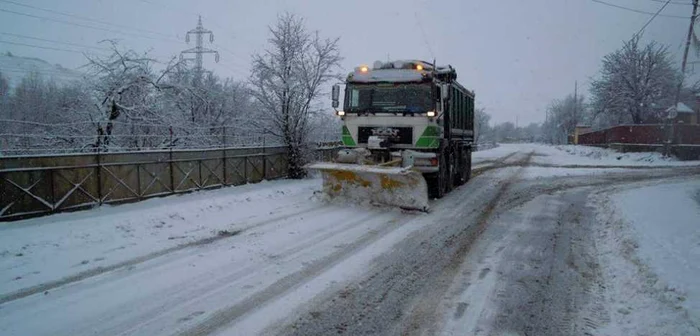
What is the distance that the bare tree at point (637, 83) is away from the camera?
4188cm

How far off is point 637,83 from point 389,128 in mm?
41239

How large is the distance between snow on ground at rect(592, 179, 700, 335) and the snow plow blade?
375 centimetres

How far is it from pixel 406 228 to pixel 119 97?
13226mm

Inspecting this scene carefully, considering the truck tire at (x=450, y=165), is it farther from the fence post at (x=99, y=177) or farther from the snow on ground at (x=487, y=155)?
the snow on ground at (x=487, y=155)

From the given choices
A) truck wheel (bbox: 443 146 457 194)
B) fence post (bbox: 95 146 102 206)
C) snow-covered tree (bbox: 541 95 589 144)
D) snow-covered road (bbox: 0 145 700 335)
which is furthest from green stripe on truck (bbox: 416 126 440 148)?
snow-covered tree (bbox: 541 95 589 144)

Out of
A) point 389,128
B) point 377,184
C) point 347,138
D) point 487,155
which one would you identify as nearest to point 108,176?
point 347,138

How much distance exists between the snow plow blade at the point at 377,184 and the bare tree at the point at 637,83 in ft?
135

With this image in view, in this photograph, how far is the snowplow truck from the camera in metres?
10.7

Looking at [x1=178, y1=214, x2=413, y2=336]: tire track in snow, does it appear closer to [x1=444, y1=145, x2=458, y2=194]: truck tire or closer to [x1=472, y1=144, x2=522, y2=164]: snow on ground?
[x1=444, y1=145, x2=458, y2=194]: truck tire

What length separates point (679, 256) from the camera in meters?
5.78

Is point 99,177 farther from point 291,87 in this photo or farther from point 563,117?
point 563,117

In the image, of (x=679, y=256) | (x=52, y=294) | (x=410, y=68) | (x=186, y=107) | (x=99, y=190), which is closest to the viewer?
(x=52, y=294)

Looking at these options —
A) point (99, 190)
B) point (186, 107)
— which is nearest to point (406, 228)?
point (99, 190)

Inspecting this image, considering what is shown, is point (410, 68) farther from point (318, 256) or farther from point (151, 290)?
point (151, 290)
